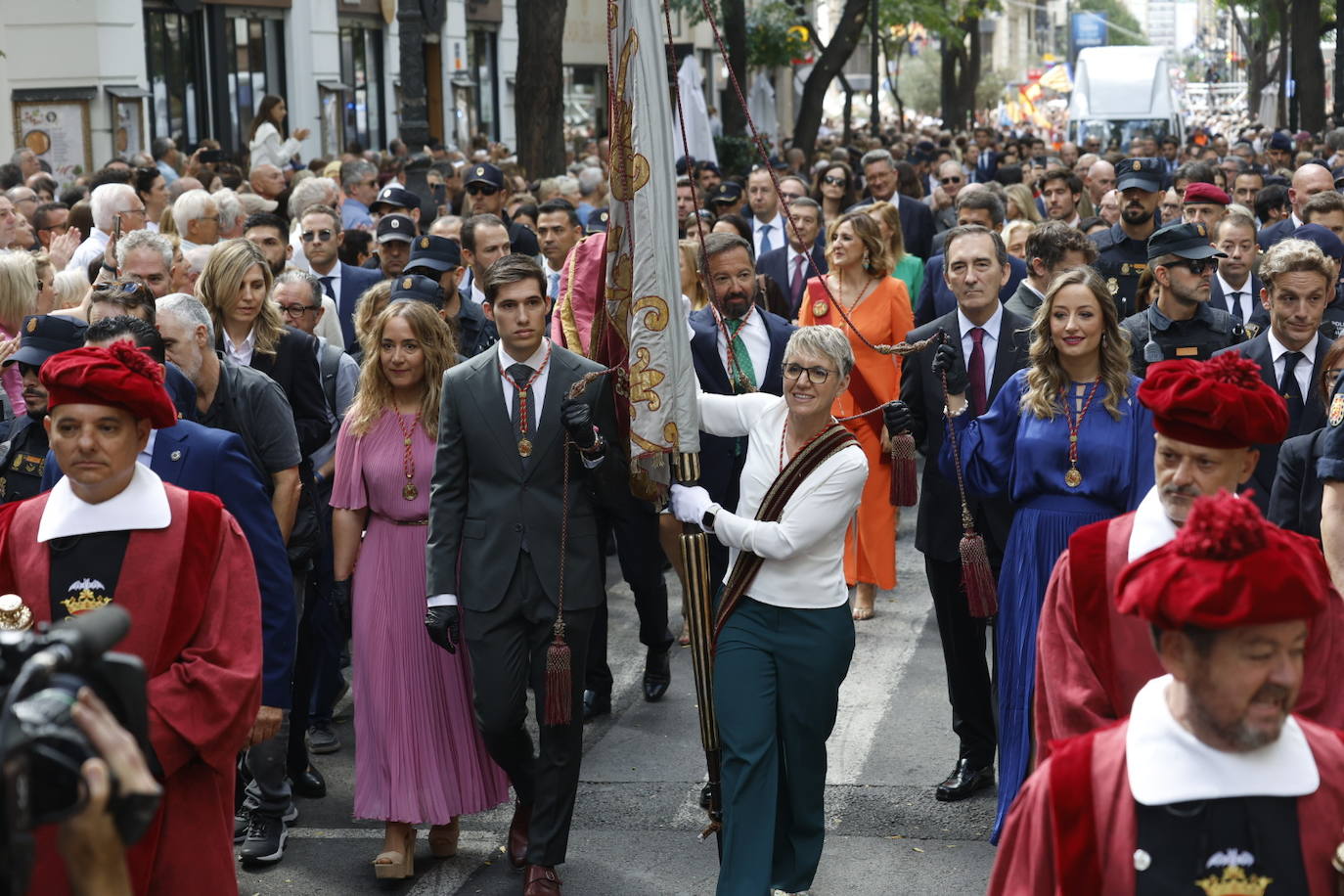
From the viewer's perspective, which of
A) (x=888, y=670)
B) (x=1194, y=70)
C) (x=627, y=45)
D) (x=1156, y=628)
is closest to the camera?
(x=1156, y=628)

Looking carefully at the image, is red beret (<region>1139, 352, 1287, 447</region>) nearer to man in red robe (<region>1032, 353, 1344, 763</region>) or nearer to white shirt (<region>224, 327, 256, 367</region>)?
man in red robe (<region>1032, 353, 1344, 763</region>)

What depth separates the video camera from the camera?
242 centimetres

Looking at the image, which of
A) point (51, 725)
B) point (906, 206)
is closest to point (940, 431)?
point (51, 725)

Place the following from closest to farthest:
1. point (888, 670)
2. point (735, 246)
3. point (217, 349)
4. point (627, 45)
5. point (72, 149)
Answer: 1. point (627, 45)
2. point (217, 349)
3. point (735, 246)
4. point (888, 670)
5. point (72, 149)

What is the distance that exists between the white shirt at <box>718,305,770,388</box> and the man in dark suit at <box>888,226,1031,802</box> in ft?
3.07

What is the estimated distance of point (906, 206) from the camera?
15477 mm

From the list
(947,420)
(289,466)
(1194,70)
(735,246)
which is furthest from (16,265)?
(1194,70)

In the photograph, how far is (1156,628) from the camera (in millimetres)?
3109

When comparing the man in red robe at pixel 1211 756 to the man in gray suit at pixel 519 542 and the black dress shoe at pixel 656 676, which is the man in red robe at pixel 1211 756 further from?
the black dress shoe at pixel 656 676

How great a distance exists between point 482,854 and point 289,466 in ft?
5.17

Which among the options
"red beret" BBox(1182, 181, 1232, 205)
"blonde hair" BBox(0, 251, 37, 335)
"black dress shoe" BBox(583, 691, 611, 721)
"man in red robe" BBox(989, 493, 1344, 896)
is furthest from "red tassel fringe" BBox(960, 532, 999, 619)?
"red beret" BBox(1182, 181, 1232, 205)

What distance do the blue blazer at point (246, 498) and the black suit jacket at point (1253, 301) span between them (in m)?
5.43

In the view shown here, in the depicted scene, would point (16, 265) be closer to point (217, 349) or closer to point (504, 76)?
point (217, 349)

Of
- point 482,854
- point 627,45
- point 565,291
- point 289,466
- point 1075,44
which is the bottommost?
point 482,854
